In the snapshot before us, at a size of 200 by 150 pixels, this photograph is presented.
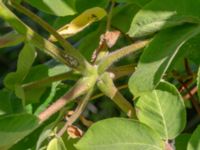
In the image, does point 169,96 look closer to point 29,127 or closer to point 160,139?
point 160,139

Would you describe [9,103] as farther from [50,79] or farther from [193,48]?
[193,48]

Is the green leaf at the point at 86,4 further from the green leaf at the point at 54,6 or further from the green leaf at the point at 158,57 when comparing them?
the green leaf at the point at 158,57

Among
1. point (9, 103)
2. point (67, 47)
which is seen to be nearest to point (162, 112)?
point (67, 47)

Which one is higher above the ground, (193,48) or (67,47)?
(67,47)

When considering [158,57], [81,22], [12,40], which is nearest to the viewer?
[158,57]

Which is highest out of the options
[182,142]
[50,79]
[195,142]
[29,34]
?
[29,34]

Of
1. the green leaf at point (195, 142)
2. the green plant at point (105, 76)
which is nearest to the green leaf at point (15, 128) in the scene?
the green plant at point (105, 76)
